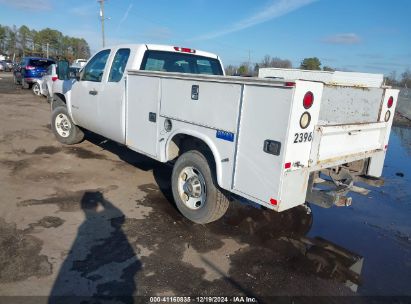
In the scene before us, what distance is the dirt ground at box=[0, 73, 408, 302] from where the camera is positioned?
130 inches

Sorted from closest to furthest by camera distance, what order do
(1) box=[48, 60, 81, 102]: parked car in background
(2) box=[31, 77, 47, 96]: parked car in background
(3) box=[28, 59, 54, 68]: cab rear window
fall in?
(1) box=[48, 60, 81, 102]: parked car in background < (2) box=[31, 77, 47, 96]: parked car in background < (3) box=[28, 59, 54, 68]: cab rear window

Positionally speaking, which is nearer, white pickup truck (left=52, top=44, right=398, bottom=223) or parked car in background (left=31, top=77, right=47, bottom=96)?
white pickup truck (left=52, top=44, right=398, bottom=223)

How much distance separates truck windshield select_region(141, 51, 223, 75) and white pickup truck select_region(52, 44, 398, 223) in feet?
0.06

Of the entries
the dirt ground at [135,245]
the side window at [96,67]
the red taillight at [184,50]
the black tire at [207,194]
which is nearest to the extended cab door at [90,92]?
the side window at [96,67]

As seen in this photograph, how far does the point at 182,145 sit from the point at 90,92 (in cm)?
260

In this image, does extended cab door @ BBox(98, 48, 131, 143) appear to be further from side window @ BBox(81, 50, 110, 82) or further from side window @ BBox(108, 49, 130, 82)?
side window @ BBox(81, 50, 110, 82)

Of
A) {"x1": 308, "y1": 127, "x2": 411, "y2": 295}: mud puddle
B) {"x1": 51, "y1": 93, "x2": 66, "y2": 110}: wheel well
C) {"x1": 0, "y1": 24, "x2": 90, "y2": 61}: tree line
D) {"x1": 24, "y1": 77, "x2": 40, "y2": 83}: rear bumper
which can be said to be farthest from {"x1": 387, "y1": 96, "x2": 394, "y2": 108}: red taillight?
{"x1": 0, "y1": 24, "x2": 90, "y2": 61}: tree line

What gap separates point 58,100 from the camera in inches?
317

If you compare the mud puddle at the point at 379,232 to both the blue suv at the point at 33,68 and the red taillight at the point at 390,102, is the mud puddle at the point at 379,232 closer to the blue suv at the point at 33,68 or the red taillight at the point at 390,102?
the red taillight at the point at 390,102

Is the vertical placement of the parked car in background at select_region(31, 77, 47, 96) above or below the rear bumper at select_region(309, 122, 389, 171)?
below

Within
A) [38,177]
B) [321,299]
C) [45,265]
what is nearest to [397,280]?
[321,299]

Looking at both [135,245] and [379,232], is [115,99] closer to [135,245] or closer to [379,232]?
[135,245]

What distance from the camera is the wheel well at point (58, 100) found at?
25.9ft

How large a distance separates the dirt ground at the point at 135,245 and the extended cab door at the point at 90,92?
107 cm
